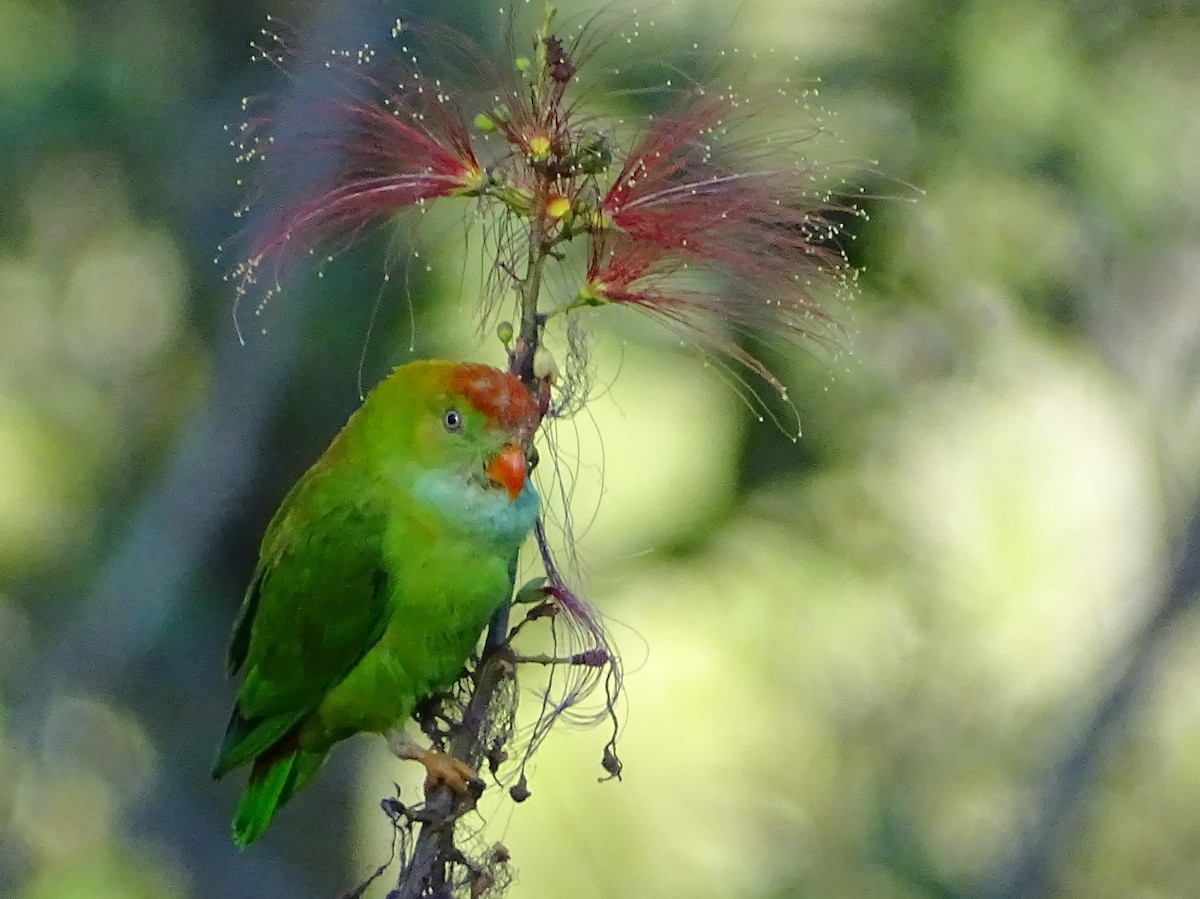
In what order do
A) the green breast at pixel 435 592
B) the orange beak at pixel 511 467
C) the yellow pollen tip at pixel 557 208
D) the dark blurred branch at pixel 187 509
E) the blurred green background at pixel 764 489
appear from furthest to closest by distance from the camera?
the blurred green background at pixel 764 489 < the dark blurred branch at pixel 187 509 < the green breast at pixel 435 592 < the orange beak at pixel 511 467 < the yellow pollen tip at pixel 557 208

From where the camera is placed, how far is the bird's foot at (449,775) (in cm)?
92

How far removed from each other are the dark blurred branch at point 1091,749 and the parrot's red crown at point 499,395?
164 centimetres

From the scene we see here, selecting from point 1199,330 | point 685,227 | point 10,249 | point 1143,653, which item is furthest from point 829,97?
point 10,249

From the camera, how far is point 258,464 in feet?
8.30

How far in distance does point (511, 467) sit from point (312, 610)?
330 millimetres

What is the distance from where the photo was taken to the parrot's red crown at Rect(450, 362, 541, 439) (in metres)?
0.96

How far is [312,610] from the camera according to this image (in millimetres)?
1267

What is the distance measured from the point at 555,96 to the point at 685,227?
5.8 inches

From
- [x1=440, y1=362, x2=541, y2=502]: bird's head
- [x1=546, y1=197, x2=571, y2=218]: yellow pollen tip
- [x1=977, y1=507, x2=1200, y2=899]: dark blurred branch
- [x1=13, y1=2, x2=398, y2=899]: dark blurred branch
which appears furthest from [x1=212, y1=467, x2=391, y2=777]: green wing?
[x1=977, y1=507, x2=1200, y2=899]: dark blurred branch

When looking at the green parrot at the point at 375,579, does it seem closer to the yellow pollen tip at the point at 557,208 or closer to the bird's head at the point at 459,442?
the bird's head at the point at 459,442

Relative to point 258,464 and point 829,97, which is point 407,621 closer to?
point 258,464

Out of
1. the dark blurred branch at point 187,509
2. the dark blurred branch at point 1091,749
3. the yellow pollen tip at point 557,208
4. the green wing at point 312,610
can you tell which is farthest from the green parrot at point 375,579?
the dark blurred branch at point 1091,749

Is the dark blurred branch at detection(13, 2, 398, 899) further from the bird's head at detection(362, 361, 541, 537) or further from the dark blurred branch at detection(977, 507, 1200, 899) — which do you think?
the dark blurred branch at detection(977, 507, 1200, 899)

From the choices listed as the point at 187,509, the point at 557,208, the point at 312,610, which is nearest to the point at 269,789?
Answer: the point at 312,610
